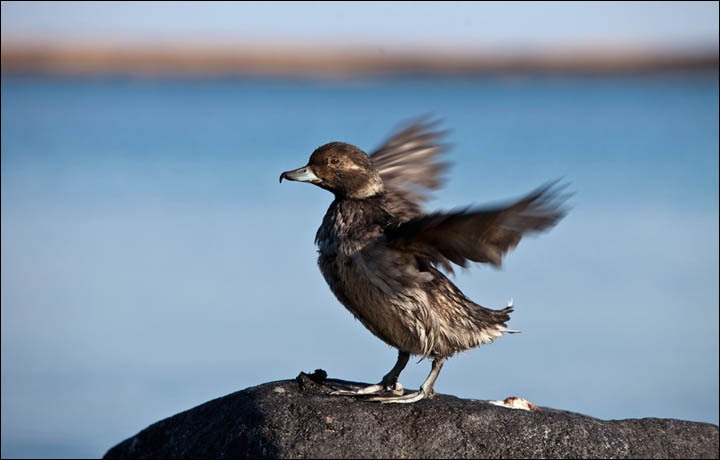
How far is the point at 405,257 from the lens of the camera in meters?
4.92

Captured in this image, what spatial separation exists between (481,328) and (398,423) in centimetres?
88

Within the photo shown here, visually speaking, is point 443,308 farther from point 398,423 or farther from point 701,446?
point 701,446

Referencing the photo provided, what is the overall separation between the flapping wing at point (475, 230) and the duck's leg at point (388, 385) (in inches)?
26.9

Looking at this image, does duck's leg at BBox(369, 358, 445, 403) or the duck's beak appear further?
the duck's beak

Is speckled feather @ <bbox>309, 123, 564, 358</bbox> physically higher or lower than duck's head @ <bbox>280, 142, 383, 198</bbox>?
lower

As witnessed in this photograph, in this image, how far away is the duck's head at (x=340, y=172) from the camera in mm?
5465

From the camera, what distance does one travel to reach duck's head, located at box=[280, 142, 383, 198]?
5.46 m

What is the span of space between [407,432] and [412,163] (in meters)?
2.52

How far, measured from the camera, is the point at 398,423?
4707mm

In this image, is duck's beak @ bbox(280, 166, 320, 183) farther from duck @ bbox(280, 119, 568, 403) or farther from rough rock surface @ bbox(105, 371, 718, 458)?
rough rock surface @ bbox(105, 371, 718, 458)

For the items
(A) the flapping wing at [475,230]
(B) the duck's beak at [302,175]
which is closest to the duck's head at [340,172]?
(B) the duck's beak at [302,175]

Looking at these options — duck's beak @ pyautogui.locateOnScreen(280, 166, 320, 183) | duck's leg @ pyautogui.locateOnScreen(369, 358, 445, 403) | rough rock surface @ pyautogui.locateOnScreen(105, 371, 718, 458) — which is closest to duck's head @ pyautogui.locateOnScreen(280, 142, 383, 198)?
duck's beak @ pyautogui.locateOnScreen(280, 166, 320, 183)

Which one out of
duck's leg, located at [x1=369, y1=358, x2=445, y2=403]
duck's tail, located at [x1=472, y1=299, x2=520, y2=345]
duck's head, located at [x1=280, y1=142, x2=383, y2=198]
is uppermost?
duck's head, located at [x1=280, y1=142, x2=383, y2=198]

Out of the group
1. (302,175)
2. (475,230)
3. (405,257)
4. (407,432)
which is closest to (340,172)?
(302,175)
